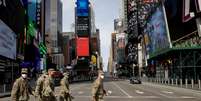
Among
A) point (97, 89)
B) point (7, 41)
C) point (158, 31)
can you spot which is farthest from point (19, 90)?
point (158, 31)

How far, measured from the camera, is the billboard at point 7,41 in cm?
6281

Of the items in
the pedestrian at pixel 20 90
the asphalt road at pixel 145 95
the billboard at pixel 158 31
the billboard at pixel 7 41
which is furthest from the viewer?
the billboard at pixel 158 31

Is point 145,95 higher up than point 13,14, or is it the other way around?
point 13,14

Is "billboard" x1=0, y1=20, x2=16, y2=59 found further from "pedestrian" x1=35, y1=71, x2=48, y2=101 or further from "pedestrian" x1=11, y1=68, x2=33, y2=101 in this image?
"pedestrian" x1=11, y1=68, x2=33, y2=101

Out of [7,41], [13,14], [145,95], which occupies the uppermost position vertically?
[13,14]

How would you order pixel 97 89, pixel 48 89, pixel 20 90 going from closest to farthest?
1. pixel 20 90
2. pixel 48 89
3. pixel 97 89

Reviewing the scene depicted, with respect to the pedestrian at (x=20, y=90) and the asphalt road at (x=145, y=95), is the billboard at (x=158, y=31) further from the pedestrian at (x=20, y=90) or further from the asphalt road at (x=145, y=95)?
the pedestrian at (x=20, y=90)

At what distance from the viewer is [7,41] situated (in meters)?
67.4

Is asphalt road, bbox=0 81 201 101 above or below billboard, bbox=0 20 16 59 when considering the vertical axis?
below

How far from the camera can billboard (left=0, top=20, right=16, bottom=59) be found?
2473 inches

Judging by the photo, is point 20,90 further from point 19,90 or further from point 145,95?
point 145,95

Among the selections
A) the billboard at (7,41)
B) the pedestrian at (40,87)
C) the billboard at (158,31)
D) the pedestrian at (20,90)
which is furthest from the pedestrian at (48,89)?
the billboard at (158,31)

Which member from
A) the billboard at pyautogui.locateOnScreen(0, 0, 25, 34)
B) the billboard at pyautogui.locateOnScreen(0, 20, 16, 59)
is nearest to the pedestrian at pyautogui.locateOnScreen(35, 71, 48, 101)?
the billboard at pyautogui.locateOnScreen(0, 20, 16, 59)

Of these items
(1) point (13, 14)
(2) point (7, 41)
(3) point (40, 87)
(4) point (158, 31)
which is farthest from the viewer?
(4) point (158, 31)
